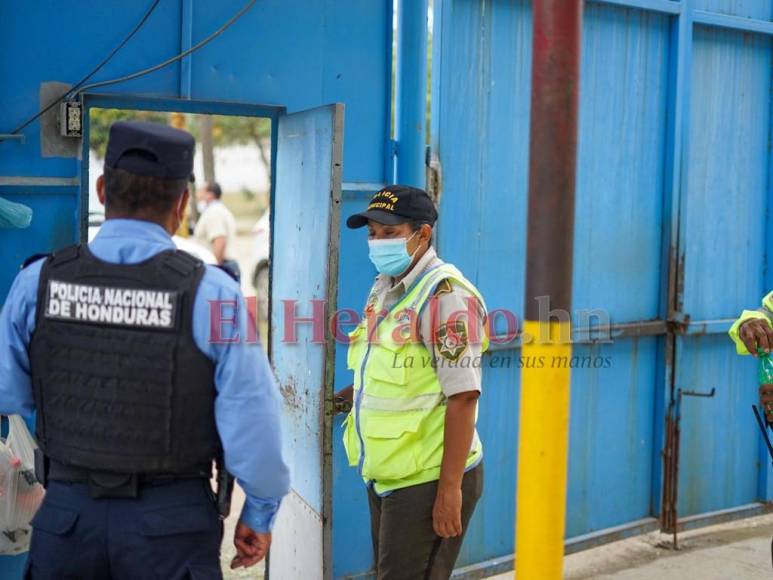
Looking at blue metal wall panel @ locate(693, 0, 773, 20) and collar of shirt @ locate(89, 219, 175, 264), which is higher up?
blue metal wall panel @ locate(693, 0, 773, 20)

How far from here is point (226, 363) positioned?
2449 mm

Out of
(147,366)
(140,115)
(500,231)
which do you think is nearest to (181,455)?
(147,366)

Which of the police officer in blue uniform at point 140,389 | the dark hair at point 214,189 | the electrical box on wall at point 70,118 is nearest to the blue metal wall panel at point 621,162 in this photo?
the electrical box on wall at point 70,118

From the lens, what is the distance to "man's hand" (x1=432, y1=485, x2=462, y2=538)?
128 inches

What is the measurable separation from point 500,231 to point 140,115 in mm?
14617

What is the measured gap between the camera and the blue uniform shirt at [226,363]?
2.45 metres

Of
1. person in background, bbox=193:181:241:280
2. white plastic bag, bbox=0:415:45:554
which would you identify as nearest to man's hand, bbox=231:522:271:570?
white plastic bag, bbox=0:415:45:554

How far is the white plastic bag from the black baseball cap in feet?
5.03

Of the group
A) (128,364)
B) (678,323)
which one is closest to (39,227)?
(128,364)

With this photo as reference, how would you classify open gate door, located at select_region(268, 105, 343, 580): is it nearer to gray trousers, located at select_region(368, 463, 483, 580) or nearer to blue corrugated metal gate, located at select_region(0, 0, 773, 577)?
blue corrugated metal gate, located at select_region(0, 0, 773, 577)

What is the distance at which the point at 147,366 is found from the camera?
7.98 ft

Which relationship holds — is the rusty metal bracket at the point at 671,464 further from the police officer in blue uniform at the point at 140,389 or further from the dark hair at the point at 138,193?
the dark hair at the point at 138,193

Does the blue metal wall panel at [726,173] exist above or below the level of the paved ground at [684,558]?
above

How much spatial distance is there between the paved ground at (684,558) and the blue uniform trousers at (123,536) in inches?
124
